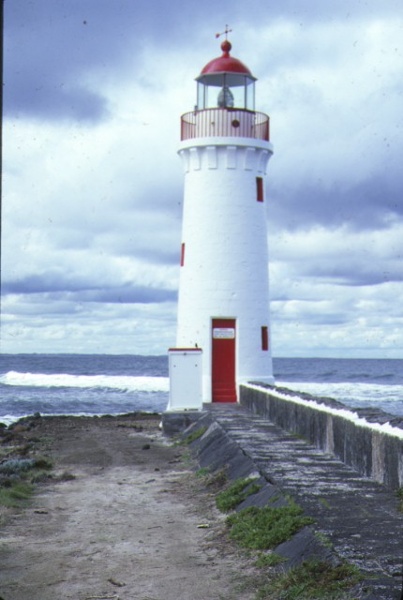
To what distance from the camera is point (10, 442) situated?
59.7ft

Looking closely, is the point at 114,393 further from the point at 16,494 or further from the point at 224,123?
→ the point at 16,494

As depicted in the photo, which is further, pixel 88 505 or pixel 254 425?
pixel 254 425

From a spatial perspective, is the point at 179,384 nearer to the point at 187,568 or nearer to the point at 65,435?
the point at 65,435

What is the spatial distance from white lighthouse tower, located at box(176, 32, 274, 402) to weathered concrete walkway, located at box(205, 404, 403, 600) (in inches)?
256

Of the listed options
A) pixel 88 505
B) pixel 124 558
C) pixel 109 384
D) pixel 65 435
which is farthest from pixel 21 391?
pixel 124 558

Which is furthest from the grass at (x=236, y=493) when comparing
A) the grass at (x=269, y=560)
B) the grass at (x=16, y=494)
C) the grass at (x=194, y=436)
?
the grass at (x=194, y=436)

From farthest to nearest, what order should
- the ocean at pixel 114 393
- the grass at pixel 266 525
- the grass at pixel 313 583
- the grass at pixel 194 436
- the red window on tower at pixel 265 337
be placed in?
the ocean at pixel 114 393
the red window on tower at pixel 265 337
the grass at pixel 194 436
the grass at pixel 266 525
the grass at pixel 313 583

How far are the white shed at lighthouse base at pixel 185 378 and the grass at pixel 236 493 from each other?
845 cm

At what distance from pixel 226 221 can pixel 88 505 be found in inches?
389

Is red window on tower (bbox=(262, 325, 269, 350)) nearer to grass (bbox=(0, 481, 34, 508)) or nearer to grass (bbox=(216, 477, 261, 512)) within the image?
grass (bbox=(0, 481, 34, 508))

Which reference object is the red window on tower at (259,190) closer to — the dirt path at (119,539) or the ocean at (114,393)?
the dirt path at (119,539)

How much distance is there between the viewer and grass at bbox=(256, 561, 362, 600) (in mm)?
5145

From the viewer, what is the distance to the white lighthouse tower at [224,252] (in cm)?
1870

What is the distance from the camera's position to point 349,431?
9633mm
